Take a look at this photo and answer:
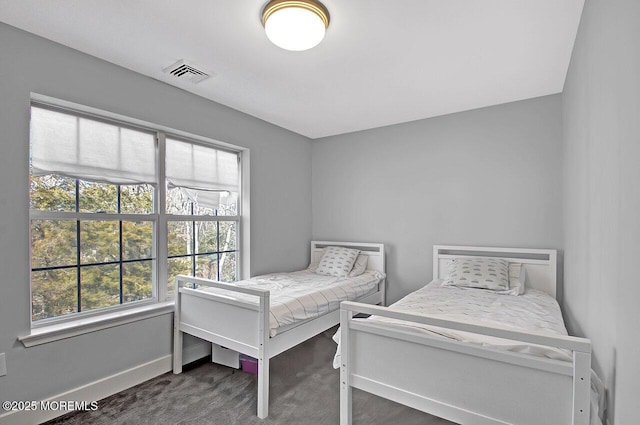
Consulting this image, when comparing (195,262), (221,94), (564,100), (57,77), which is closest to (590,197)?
(564,100)

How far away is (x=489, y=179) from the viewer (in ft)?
10.1

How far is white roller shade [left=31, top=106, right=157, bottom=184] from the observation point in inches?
79.0

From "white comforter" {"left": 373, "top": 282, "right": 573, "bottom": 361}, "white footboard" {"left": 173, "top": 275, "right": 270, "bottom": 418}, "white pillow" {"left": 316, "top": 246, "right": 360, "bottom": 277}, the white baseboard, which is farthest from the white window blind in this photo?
"white comforter" {"left": 373, "top": 282, "right": 573, "bottom": 361}

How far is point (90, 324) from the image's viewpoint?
6.82 ft

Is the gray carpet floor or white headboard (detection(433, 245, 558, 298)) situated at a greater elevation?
white headboard (detection(433, 245, 558, 298))

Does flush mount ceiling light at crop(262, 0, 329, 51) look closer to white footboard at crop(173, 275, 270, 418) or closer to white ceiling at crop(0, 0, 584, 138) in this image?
white ceiling at crop(0, 0, 584, 138)

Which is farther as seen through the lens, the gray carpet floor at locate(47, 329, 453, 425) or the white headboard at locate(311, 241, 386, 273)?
the white headboard at locate(311, 241, 386, 273)

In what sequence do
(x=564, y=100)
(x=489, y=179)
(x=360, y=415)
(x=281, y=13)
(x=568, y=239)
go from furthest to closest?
1. (x=489, y=179)
2. (x=564, y=100)
3. (x=568, y=239)
4. (x=360, y=415)
5. (x=281, y=13)

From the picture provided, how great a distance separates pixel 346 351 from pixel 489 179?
93.0 inches

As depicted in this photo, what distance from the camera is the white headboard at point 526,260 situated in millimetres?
2711

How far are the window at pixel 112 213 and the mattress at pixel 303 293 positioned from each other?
0.53m

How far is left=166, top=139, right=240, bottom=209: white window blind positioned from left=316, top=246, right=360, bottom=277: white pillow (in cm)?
124

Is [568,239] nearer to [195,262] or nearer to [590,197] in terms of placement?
[590,197]

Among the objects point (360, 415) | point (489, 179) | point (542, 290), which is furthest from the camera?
point (489, 179)
